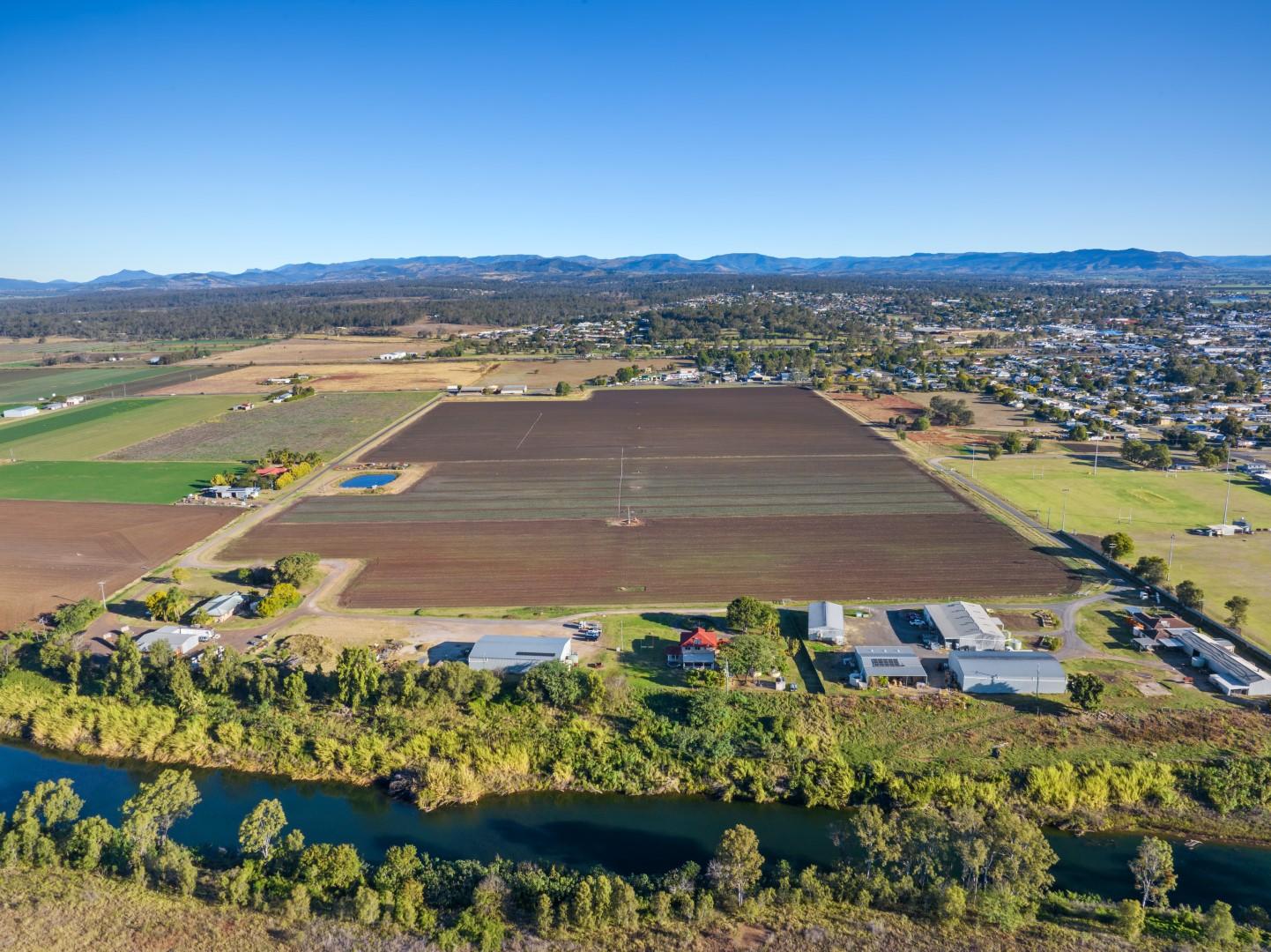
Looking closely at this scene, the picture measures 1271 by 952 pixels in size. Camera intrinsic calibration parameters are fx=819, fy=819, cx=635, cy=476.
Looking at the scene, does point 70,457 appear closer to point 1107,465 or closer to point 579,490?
point 579,490

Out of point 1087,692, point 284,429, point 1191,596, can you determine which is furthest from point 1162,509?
point 284,429

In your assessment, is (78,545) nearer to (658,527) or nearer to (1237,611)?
(658,527)

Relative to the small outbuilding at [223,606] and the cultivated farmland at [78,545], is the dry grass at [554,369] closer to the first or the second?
the cultivated farmland at [78,545]

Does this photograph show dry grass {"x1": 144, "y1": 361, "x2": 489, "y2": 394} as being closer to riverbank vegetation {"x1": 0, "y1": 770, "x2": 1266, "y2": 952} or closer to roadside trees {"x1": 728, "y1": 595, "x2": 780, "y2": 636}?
roadside trees {"x1": 728, "y1": 595, "x2": 780, "y2": 636}

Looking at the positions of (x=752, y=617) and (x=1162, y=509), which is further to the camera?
(x=1162, y=509)

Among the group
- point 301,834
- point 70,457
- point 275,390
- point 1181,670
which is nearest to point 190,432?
point 70,457

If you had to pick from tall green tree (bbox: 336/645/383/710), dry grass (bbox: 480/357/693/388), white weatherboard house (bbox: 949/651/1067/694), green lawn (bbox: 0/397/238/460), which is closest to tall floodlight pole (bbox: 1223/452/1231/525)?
white weatherboard house (bbox: 949/651/1067/694)
